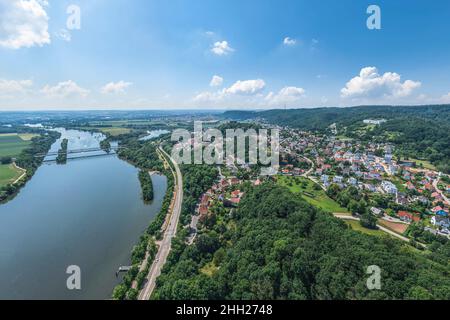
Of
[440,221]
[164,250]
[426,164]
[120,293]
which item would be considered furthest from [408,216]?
[426,164]

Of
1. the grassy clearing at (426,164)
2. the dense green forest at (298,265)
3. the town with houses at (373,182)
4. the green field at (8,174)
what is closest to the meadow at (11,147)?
the green field at (8,174)

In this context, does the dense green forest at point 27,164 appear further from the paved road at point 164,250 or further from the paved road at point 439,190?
the paved road at point 439,190

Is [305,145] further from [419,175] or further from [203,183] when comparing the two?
[203,183]

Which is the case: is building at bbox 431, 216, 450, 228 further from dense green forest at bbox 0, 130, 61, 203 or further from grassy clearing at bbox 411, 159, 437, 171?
dense green forest at bbox 0, 130, 61, 203

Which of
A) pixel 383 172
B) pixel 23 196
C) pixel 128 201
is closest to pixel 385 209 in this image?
pixel 383 172

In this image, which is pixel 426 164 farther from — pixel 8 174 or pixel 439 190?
pixel 8 174
